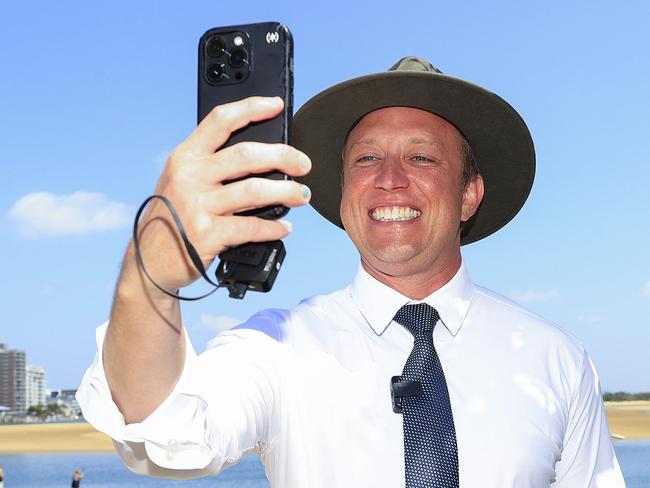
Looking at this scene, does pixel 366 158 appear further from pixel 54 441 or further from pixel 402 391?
pixel 54 441

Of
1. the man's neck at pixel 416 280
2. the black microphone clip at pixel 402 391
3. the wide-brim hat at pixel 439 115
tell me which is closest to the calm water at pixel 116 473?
the wide-brim hat at pixel 439 115

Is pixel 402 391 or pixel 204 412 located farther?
pixel 402 391

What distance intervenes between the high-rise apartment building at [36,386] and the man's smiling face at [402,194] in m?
187

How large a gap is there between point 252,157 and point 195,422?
2.95ft

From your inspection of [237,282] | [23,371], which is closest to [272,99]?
[237,282]

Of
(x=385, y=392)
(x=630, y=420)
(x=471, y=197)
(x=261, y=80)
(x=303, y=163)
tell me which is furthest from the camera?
(x=630, y=420)

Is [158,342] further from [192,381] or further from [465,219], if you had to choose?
[465,219]

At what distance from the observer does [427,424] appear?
10.2ft

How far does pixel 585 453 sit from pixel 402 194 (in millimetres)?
1339

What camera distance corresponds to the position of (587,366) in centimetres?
362

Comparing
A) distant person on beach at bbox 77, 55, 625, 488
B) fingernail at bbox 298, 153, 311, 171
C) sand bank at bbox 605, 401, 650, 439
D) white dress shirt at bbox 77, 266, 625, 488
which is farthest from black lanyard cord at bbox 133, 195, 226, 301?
sand bank at bbox 605, 401, 650, 439

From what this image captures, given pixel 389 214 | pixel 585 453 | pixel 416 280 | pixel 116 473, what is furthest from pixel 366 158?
pixel 116 473

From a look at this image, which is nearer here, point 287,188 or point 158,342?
point 287,188

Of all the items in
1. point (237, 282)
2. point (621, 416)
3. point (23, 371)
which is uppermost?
point (237, 282)
